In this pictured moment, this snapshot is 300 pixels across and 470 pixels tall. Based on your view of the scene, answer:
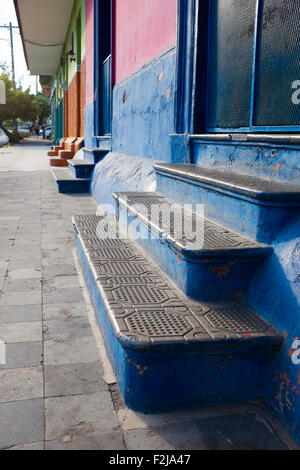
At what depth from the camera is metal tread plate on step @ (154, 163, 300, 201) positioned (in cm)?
214

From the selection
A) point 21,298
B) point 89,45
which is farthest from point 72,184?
point 21,298

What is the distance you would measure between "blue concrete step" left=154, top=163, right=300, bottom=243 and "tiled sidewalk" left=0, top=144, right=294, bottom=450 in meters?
0.91

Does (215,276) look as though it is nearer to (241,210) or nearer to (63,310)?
(241,210)

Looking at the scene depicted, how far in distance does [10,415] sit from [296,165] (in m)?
1.91

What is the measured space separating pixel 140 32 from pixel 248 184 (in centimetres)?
444

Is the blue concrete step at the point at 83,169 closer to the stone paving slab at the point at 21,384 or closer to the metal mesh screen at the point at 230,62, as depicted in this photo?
the metal mesh screen at the point at 230,62

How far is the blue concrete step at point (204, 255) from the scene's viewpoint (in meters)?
2.21

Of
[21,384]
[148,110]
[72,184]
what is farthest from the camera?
[72,184]

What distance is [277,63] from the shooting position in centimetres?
279

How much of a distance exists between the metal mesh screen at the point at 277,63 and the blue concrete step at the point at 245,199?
449 mm

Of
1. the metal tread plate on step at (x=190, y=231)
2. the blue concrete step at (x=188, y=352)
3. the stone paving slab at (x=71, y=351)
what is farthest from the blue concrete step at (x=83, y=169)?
the blue concrete step at (x=188, y=352)

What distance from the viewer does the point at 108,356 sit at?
8.23 feet

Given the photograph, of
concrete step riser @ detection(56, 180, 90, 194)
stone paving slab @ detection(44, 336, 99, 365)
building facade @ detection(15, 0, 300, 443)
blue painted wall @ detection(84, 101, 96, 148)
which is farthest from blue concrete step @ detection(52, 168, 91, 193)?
stone paving slab @ detection(44, 336, 99, 365)
